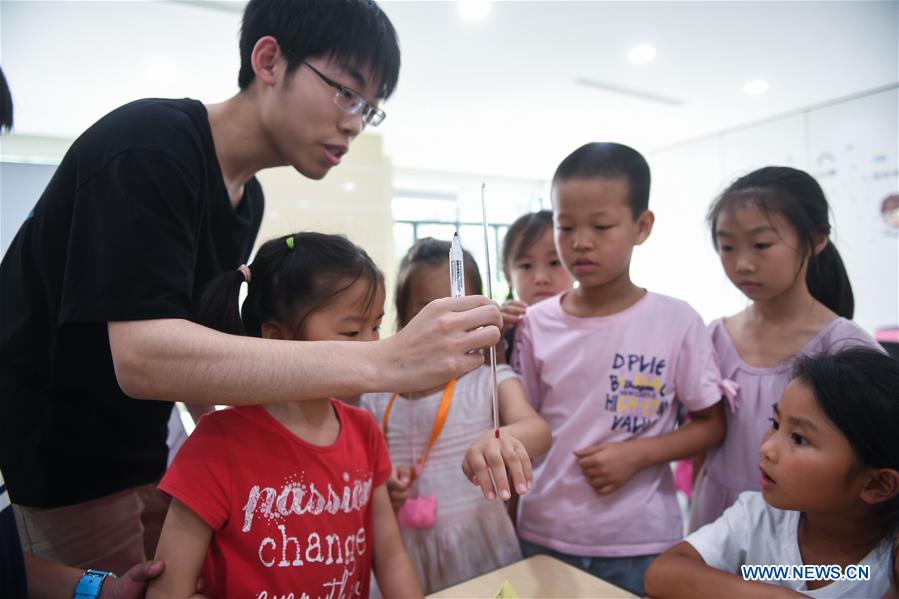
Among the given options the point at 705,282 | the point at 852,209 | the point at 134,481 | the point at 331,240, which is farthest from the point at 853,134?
the point at 134,481

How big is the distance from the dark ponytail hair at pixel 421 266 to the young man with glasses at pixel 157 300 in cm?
36

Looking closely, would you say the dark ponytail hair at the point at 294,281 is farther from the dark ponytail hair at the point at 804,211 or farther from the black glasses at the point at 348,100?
the dark ponytail hair at the point at 804,211

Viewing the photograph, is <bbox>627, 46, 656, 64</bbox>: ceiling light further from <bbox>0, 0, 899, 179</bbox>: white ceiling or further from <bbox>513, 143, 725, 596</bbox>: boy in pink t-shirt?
<bbox>513, 143, 725, 596</bbox>: boy in pink t-shirt

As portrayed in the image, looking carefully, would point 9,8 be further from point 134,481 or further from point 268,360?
point 268,360

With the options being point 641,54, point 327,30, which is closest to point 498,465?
point 327,30

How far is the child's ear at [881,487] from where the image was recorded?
3.07 feet

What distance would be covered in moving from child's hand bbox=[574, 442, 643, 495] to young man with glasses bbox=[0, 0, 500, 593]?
0.62 meters

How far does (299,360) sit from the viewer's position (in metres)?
0.74

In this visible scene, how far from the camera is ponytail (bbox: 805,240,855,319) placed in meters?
1.49

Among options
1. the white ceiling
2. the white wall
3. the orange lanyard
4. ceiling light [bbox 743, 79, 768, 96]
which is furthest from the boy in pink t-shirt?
ceiling light [bbox 743, 79, 768, 96]

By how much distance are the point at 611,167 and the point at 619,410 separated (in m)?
0.59

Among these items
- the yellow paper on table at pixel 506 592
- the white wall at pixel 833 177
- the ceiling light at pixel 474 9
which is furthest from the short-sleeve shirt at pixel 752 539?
the white wall at pixel 833 177

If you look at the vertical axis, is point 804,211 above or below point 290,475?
above

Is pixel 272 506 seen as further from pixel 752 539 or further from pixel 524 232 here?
pixel 524 232
